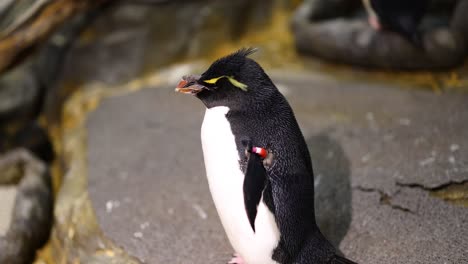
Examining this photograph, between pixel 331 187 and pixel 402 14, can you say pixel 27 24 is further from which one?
pixel 402 14

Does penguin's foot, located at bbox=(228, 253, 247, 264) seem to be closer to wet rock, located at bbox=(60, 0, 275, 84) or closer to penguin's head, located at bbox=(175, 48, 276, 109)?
penguin's head, located at bbox=(175, 48, 276, 109)

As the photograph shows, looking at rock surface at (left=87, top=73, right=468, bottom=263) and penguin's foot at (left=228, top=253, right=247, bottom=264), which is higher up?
penguin's foot at (left=228, top=253, right=247, bottom=264)

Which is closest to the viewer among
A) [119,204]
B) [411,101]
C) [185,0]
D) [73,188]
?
[119,204]

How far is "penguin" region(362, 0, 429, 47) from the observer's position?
8.23ft

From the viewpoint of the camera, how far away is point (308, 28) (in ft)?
9.57

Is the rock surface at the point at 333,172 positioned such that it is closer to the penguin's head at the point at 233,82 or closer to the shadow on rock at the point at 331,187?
the shadow on rock at the point at 331,187

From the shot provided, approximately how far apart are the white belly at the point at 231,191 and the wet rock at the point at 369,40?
1567 mm

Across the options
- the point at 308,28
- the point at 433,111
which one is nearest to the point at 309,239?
the point at 433,111

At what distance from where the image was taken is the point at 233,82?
4.46 feet

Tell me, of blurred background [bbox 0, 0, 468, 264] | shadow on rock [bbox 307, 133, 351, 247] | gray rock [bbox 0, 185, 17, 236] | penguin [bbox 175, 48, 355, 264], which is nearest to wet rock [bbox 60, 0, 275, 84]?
blurred background [bbox 0, 0, 468, 264]

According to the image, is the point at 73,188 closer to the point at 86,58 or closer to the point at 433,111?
the point at 86,58

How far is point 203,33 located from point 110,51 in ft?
1.93

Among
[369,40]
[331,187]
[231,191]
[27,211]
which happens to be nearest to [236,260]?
[231,191]

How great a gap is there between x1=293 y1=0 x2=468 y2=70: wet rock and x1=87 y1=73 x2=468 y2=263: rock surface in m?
0.21
